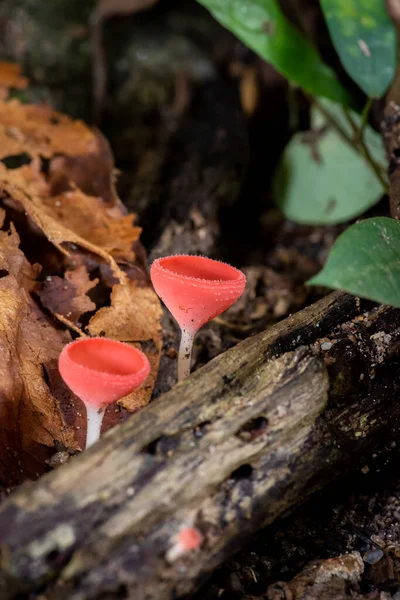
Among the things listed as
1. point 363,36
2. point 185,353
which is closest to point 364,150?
point 363,36

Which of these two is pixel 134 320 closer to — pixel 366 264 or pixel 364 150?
pixel 366 264

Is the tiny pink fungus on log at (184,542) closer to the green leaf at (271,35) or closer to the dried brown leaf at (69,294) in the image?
the dried brown leaf at (69,294)

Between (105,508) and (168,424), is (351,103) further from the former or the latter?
(105,508)

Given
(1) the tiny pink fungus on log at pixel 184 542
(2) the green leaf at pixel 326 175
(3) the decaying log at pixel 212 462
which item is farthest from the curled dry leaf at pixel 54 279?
(2) the green leaf at pixel 326 175

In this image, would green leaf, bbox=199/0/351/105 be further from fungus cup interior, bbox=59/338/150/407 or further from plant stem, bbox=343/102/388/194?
fungus cup interior, bbox=59/338/150/407

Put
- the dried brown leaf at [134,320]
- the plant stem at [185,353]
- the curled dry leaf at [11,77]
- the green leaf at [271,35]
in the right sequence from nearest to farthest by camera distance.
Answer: the plant stem at [185,353], the dried brown leaf at [134,320], the green leaf at [271,35], the curled dry leaf at [11,77]

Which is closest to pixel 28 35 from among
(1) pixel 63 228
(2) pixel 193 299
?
(1) pixel 63 228
